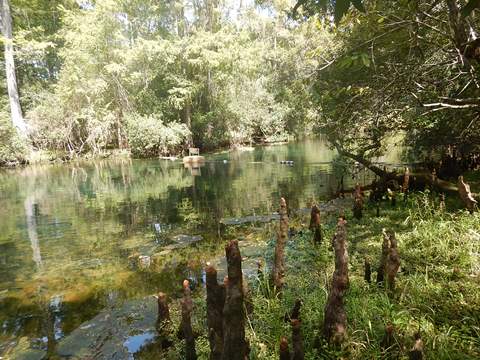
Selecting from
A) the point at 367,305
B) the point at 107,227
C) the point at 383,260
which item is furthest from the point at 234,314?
the point at 107,227

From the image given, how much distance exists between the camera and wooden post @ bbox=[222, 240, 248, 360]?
9.10ft

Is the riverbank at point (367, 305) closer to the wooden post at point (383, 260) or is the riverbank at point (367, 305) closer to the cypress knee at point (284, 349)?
the wooden post at point (383, 260)

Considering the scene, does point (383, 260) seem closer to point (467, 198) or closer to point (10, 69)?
point (467, 198)

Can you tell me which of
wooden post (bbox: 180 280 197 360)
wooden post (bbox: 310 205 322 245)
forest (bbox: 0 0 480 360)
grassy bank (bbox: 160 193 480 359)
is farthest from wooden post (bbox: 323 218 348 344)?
wooden post (bbox: 310 205 322 245)

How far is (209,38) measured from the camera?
28.1 meters

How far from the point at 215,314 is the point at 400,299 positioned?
2.33 metres

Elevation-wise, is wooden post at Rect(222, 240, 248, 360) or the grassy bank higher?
wooden post at Rect(222, 240, 248, 360)

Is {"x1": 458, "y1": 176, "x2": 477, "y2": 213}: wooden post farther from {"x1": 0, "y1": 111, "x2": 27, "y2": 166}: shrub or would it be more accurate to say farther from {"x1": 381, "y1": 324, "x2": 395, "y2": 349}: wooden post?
{"x1": 0, "y1": 111, "x2": 27, "y2": 166}: shrub

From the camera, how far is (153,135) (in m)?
29.1

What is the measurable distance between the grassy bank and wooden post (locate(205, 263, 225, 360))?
77 centimetres

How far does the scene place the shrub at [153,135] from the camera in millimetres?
29000

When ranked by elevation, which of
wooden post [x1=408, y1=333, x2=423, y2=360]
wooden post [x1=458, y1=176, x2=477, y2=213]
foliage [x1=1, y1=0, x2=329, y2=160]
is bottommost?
wooden post [x1=408, y1=333, x2=423, y2=360]

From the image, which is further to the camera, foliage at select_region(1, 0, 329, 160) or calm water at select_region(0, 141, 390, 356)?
foliage at select_region(1, 0, 329, 160)

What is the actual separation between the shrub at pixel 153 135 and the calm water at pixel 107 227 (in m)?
6.68
